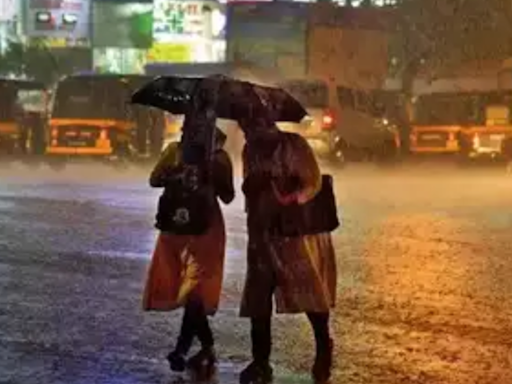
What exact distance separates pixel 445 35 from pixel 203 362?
3148cm

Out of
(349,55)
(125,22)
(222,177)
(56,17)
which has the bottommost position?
(222,177)

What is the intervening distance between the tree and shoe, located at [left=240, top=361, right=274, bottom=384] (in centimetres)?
2526

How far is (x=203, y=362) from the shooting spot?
25.7 feet

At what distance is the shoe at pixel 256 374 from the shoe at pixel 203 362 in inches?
13.9

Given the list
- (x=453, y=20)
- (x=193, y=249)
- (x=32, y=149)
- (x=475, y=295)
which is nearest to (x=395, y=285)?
(x=475, y=295)

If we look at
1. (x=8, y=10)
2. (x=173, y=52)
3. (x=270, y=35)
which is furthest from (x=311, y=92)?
(x=173, y=52)

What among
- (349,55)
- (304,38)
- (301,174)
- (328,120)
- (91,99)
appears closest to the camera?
(301,174)

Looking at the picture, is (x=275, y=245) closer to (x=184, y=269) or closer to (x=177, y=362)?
(x=184, y=269)

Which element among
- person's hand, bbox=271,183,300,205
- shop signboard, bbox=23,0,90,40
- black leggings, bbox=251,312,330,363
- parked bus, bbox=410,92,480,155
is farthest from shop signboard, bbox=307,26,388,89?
person's hand, bbox=271,183,300,205

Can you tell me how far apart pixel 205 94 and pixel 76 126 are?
20047mm

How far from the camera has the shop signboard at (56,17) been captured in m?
45.0

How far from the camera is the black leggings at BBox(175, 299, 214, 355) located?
773cm

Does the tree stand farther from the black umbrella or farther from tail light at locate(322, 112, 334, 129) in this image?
the black umbrella

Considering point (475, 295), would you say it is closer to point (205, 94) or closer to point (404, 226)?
point (205, 94)
